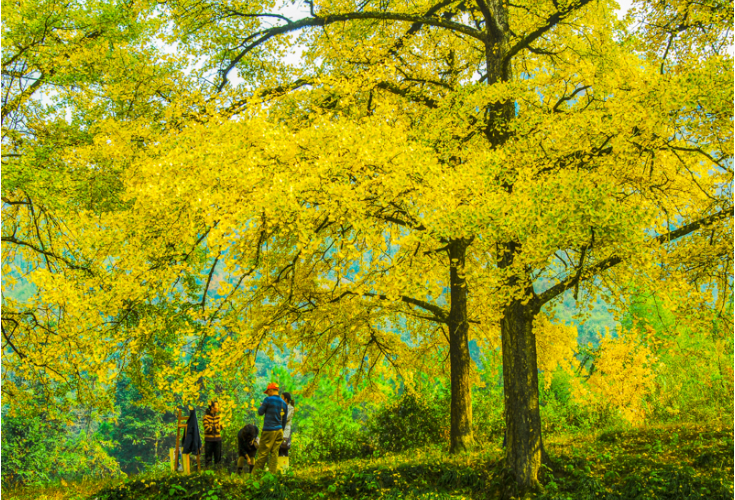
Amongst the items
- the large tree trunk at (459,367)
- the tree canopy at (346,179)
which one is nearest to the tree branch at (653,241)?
the tree canopy at (346,179)

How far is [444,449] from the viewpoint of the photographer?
33.8 ft

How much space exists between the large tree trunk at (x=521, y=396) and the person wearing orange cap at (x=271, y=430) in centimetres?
349

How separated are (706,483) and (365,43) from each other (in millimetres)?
7792

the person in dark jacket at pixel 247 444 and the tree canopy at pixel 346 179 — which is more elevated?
the tree canopy at pixel 346 179

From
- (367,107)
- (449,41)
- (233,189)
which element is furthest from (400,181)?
(449,41)

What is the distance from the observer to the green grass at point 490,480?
592 cm

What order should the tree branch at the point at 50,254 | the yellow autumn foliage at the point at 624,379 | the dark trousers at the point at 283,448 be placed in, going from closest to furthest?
1. the tree branch at the point at 50,254
2. the dark trousers at the point at 283,448
3. the yellow autumn foliage at the point at 624,379

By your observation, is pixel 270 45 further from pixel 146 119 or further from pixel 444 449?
pixel 444 449

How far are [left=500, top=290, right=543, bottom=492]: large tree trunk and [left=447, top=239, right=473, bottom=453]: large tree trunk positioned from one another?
1.85m

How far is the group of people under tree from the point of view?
794 cm

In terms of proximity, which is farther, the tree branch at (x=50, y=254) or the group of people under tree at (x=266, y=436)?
the group of people under tree at (x=266, y=436)

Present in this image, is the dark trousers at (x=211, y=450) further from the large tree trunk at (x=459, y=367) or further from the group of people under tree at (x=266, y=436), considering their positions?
the large tree trunk at (x=459, y=367)

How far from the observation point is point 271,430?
7906mm

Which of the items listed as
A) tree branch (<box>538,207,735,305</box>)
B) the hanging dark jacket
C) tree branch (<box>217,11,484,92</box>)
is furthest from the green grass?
tree branch (<box>217,11,484,92</box>)
